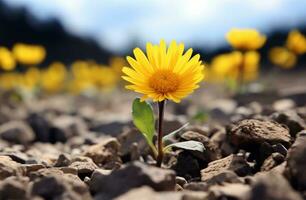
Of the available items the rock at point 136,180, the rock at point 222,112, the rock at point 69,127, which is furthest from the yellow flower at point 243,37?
the rock at point 136,180

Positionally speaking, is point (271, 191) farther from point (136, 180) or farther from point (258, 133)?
point (258, 133)

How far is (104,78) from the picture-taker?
12289 millimetres

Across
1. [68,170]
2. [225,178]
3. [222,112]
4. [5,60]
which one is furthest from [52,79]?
[225,178]

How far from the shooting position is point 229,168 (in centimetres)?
318

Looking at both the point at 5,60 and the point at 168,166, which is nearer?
the point at 168,166

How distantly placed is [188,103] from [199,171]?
5028mm

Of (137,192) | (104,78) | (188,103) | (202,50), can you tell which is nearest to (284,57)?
(188,103)

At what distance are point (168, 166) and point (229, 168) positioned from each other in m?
0.59

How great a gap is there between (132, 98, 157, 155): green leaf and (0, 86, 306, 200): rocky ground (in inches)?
9.6

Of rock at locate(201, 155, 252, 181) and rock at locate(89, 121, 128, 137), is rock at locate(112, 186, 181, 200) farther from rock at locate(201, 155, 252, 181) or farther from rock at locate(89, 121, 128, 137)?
rock at locate(89, 121, 128, 137)

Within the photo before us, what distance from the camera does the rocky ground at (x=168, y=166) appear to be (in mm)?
2611

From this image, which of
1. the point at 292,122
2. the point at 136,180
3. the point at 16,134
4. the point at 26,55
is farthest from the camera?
the point at 26,55

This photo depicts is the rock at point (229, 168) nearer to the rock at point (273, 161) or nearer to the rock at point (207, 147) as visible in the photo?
the rock at point (273, 161)

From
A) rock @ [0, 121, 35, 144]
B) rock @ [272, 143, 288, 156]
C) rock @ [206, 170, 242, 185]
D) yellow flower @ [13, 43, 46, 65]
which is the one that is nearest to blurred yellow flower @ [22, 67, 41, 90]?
yellow flower @ [13, 43, 46, 65]
